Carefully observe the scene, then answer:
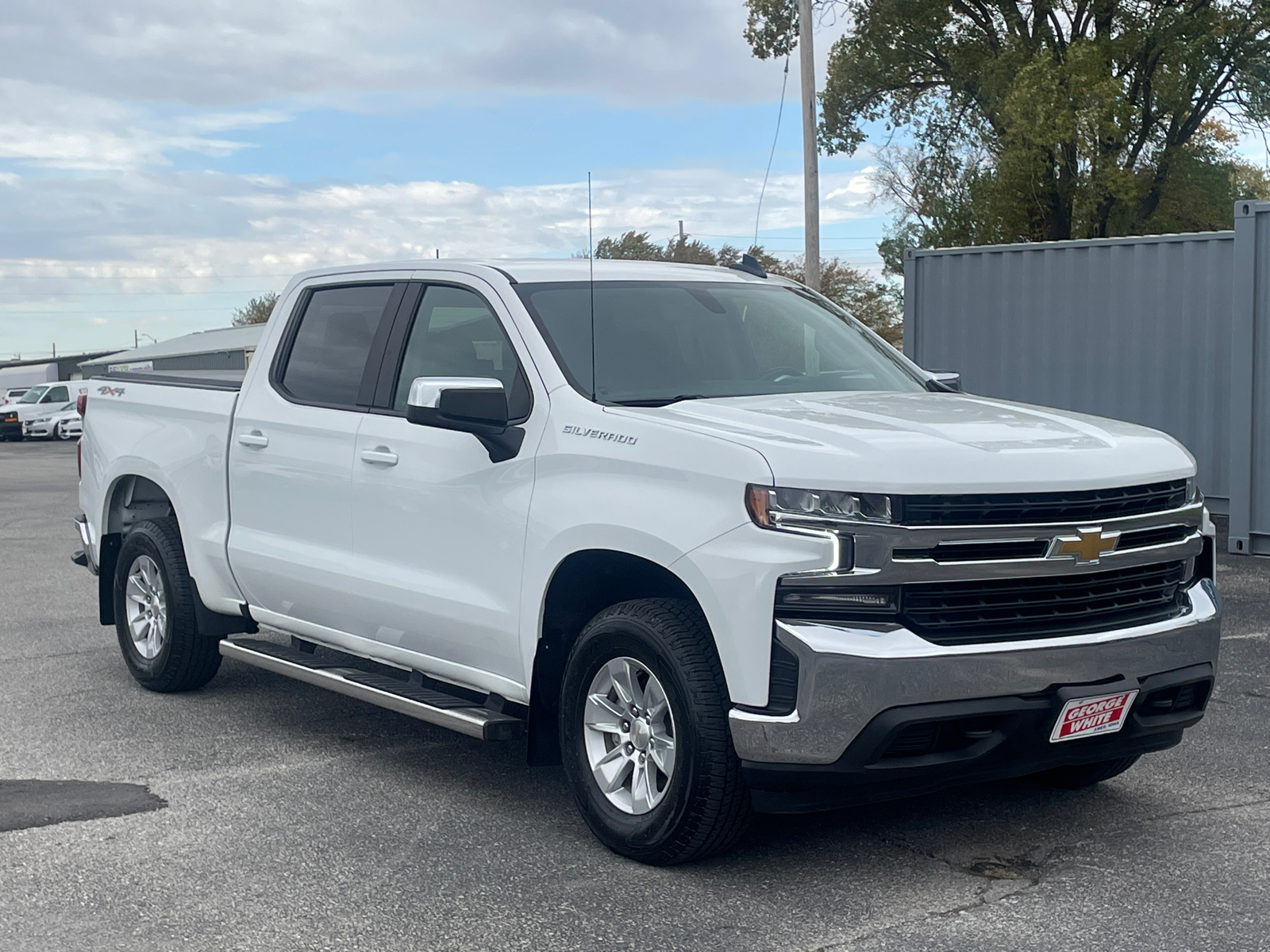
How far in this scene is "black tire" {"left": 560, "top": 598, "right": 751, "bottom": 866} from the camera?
14.8 feet

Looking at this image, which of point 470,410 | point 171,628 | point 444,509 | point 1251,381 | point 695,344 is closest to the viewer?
point 470,410

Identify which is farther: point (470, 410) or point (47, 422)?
point (47, 422)

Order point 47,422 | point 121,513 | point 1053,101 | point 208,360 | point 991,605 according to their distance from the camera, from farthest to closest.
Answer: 1. point 208,360
2. point 47,422
3. point 1053,101
4. point 121,513
5. point 991,605

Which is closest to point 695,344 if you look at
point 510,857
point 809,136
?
point 510,857

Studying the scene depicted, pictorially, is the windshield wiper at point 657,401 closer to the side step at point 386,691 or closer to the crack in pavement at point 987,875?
the side step at point 386,691

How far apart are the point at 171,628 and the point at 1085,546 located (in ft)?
14.9

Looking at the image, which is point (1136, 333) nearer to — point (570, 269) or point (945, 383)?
point (945, 383)

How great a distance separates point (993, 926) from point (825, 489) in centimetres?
131

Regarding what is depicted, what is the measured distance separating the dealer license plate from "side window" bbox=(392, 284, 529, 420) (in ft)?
7.14

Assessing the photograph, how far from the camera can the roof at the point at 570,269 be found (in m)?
5.84

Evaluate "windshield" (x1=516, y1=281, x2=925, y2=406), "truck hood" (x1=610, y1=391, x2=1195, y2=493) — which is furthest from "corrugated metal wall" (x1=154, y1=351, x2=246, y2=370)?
"truck hood" (x1=610, y1=391, x2=1195, y2=493)

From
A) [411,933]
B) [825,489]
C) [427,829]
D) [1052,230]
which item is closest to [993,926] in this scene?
[825,489]

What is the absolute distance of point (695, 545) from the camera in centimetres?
448

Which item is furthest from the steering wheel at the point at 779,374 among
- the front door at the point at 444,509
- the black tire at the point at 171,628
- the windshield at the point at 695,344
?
the black tire at the point at 171,628
